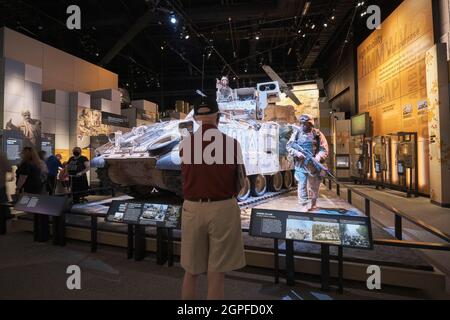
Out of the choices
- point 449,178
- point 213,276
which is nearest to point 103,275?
point 213,276

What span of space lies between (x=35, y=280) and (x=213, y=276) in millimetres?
2220

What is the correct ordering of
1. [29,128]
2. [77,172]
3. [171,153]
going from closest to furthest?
[171,153] → [77,172] → [29,128]

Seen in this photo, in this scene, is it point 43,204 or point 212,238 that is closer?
point 212,238

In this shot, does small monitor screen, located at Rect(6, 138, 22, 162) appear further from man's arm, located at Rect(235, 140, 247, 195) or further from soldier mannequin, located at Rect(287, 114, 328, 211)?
man's arm, located at Rect(235, 140, 247, 195)

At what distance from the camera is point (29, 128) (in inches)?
360

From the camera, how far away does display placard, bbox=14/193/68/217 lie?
4125 millimetres

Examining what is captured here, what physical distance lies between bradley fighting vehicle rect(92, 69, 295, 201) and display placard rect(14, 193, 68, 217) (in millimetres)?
1103

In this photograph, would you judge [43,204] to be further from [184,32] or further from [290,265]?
[184,32]

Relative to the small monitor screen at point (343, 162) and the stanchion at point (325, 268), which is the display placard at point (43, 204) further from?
the small monitor screen at point (343, 162)

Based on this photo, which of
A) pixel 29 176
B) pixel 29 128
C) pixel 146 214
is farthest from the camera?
pixel 29 128

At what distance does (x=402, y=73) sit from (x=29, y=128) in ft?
40.6

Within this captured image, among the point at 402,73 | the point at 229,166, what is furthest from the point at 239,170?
the point at 402,73

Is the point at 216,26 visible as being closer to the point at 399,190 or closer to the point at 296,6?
the point at 296,6

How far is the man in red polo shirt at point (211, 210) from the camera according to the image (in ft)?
6.56
